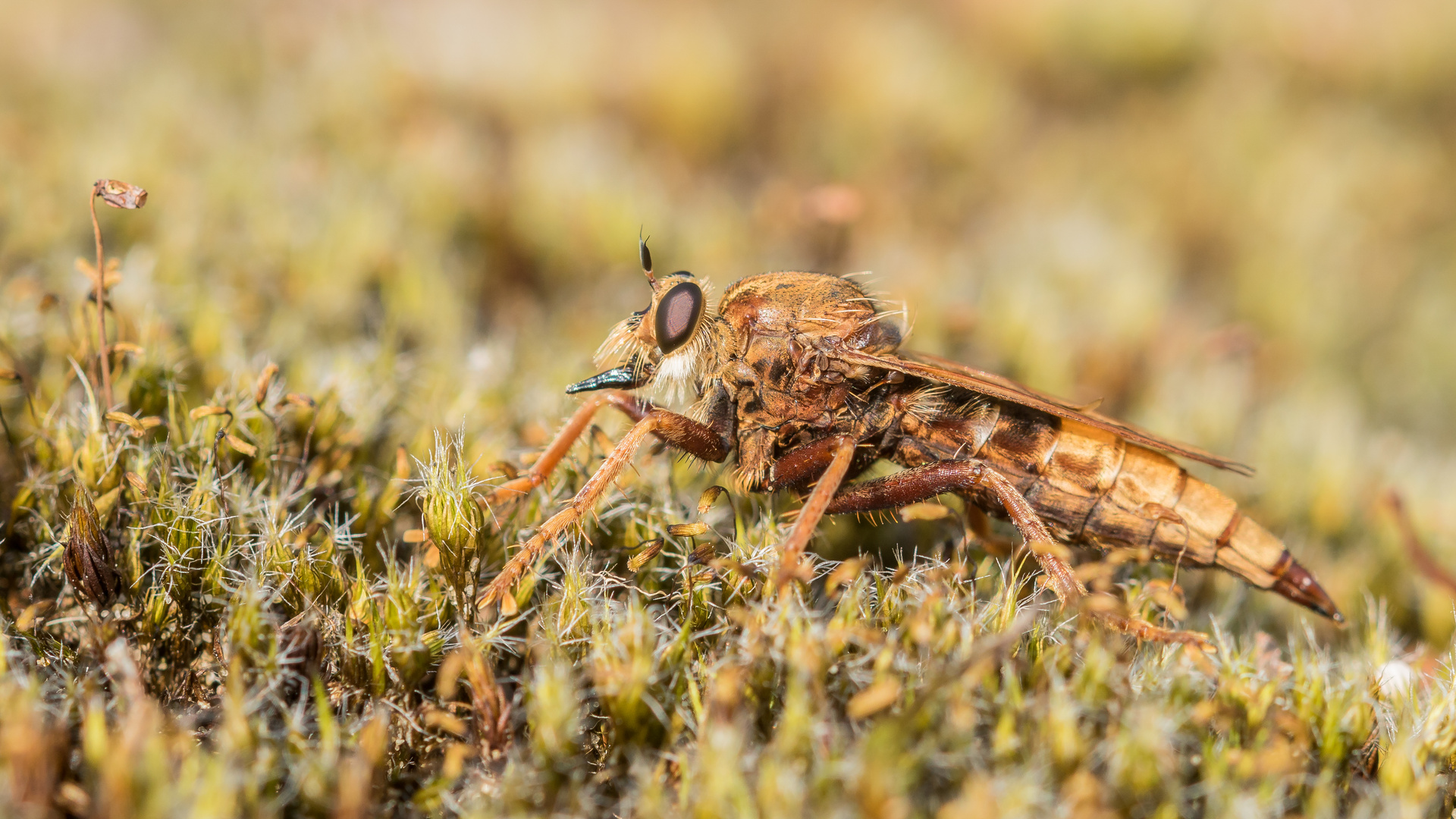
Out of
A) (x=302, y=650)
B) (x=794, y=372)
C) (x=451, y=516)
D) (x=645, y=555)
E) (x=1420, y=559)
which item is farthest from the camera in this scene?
(x=1420, y=559)

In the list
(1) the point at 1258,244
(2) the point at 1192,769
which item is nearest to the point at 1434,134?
(1) the point at 1258,244

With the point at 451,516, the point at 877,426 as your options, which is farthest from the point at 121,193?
the point at 877,426

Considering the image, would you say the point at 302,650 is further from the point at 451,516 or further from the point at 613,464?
the point at 613,464

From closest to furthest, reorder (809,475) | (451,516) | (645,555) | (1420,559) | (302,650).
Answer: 1. (302,650)
2. (451,516)
3. (645,555)
4. (809,475)
5. (1420,559)

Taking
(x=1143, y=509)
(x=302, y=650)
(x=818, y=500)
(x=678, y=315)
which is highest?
(x=678, y=315)

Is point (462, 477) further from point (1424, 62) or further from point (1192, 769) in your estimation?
point (1424, 62)

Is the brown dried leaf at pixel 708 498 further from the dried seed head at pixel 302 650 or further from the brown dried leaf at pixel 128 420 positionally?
the brown dried leaf at pixel 128 420

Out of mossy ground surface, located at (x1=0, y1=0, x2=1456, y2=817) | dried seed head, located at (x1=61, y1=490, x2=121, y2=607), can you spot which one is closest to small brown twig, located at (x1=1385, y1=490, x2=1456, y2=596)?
mossy ground surface, located at (x1=0, y1=0, x2=1456, y2=817)
